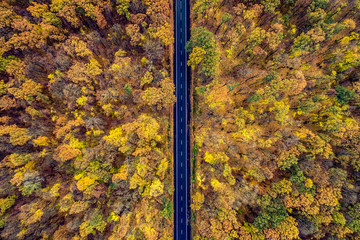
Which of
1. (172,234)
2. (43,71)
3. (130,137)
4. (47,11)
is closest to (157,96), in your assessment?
(130,137)

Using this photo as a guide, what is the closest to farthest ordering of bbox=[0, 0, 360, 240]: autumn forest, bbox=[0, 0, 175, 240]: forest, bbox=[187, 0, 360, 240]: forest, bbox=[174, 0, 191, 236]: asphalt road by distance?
bbox=[0, 0, 175, 240]: forest
bbox=[0, 0, 360, 240]: autumn forest
bbox=[187, 0, 360, 240]: forest
bbox=[174, 0, 191, 236]: asphalt road

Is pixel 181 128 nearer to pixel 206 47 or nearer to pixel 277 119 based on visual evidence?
pixel 206 47

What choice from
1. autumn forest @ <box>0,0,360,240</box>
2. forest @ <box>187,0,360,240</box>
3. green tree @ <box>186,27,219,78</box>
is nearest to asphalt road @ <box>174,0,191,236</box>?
forest @ <box>187,0,360,240</box>

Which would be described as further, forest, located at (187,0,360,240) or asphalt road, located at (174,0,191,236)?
asphalt road, located at (174,0,191,236)

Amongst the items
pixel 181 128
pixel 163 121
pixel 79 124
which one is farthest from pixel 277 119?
pixel 79 124

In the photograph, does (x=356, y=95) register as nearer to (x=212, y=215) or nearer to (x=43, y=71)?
(x=212, y=215)

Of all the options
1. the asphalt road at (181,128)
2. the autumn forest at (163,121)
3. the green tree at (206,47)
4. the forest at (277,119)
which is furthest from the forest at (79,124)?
the forest at (277,119)

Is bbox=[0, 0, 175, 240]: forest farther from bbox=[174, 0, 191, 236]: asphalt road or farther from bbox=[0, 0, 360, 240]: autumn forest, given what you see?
bbox=[174, 0, 191, 236]: asphalt road
